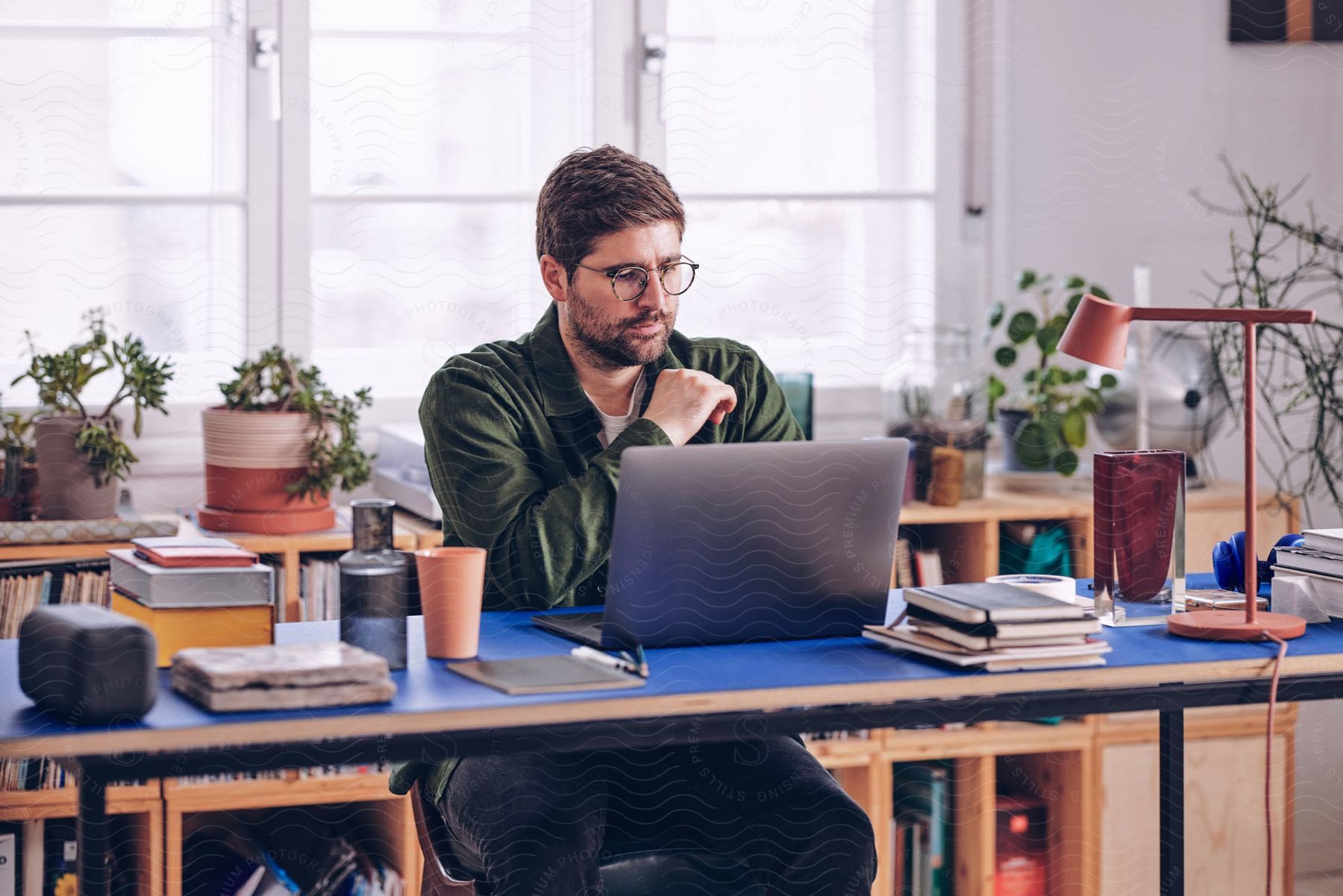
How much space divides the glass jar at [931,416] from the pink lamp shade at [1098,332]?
1074mm

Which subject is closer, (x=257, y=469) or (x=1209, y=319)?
(x=1209, y=319)

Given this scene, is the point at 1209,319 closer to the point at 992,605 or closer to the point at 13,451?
the point at 992,605

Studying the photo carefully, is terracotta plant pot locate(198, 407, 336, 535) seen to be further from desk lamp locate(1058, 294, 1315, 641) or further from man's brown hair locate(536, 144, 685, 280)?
desk lamp locate(1058, 294, 1315, 641)

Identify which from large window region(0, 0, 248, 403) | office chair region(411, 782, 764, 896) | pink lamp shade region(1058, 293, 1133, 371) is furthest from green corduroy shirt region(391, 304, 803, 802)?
large window region(0, 0, 248, 403)

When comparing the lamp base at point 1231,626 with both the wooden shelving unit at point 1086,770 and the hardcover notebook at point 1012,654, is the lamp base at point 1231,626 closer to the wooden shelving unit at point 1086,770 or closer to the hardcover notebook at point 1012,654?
the hardcover notebook at point 1012,654

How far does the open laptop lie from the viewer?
1.56 meters

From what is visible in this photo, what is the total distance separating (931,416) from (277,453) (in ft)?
4.13

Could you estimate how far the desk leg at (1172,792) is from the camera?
204cm

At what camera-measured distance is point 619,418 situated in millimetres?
2139

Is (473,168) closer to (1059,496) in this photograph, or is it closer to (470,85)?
(470,85)

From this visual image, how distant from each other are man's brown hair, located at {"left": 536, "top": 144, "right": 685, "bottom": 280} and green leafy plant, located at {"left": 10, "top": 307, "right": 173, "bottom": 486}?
2.71 feet

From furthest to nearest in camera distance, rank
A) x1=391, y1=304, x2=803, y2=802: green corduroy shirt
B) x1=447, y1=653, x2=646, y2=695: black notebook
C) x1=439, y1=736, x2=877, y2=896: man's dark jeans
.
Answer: x1=391, y1=304, x2=803, y2=802: green corduroy shirt, x1=439, y1=736, x2=877, y2=896: man's dark jeans, x1=447, y1=653, x2=646, y2=695: black notebook

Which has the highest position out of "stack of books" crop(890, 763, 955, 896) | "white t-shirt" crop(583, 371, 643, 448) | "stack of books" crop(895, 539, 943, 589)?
"white t-shirt" crop(583, 371, 643, 448)

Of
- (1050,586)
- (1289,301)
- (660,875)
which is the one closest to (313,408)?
(660,875)
